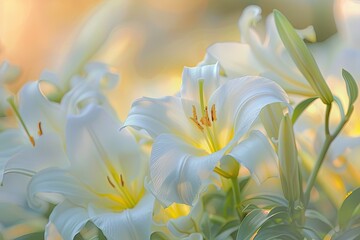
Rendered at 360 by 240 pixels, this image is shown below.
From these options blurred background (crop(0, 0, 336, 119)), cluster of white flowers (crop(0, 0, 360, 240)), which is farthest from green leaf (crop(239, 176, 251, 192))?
blurred background (crop(0, 0, 336, 119))

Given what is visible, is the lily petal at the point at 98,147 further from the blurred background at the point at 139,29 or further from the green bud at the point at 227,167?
the blurred background at the point at 139,29

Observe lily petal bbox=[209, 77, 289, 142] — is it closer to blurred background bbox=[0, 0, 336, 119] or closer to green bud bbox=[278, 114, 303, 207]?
green bud bbox=[278, 114, 303, 207]

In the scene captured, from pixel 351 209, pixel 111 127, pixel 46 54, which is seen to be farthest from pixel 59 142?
pixel 46 54

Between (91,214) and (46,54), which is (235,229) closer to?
(91,214)

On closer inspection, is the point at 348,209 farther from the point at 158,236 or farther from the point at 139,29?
the point at 139,29

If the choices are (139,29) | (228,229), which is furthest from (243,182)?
(139,29)

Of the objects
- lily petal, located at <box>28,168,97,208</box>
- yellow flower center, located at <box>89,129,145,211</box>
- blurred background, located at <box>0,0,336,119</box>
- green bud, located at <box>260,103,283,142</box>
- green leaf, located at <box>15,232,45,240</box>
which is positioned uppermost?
green bud, located at <box>260,103,283,142</box>

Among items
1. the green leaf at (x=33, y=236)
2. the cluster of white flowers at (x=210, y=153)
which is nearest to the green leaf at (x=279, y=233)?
the cluster of white flowers at (x=210, y=153)
